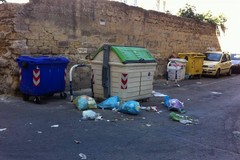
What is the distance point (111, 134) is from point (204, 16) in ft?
62.0

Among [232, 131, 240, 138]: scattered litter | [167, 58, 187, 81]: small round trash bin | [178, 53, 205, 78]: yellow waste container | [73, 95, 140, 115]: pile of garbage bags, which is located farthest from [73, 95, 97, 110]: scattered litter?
[178, 53, 205, 78]: yellow waste container

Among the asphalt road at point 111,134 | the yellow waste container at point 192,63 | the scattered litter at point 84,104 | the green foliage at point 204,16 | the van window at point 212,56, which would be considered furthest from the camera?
the green foliage at point 204,16

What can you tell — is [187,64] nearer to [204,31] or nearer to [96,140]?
[204,31]

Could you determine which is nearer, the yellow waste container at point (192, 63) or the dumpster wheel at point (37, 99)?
the dumpster wheel at point (37, 99)

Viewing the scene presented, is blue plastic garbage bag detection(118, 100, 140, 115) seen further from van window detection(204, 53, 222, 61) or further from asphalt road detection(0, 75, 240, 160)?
van window detection(204, 53, 222, 61)

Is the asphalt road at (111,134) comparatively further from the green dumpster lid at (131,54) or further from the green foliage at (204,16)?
the green foliage at (204,16)

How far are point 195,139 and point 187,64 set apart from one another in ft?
34.9

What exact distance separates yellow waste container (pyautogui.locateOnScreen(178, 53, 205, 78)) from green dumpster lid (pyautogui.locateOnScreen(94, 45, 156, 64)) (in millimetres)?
7332

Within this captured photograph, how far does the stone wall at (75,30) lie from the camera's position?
8680 mm

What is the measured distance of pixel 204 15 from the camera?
75.2 ft

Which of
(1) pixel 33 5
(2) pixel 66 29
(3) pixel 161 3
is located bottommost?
(2) pixel 66 29

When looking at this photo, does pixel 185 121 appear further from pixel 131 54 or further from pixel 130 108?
pixel 131 54

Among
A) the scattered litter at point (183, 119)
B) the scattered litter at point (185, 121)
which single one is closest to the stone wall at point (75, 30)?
the scattered litter at point (183, 119)

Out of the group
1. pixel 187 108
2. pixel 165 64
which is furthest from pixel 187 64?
pixel 187 108
